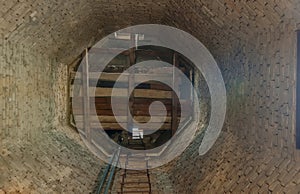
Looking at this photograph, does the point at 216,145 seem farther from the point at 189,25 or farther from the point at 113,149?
the point at 113,149

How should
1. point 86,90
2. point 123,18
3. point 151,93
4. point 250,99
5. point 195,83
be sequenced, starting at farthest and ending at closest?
point 151,93 → point 86,90 → point 195,83 → point 123,18 → point 250,99

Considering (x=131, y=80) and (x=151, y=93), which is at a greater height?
(x=131, y=80)

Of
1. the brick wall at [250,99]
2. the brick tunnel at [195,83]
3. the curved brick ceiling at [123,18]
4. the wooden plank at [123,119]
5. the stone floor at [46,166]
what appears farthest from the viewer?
the wooden plank at [123,119]

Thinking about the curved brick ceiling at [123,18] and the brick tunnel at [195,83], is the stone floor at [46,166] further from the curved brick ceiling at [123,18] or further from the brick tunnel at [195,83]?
the curved brick ceiling at [123,18]

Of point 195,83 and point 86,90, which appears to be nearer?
point 195,83

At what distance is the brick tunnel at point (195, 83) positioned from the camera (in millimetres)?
3299

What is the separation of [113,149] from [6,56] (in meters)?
3.71

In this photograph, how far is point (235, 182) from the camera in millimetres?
4012

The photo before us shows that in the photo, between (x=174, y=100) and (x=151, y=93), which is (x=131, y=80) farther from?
(x=174, y=100)

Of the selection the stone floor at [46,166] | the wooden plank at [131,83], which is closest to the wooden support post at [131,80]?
the wooden plank at [131,83]

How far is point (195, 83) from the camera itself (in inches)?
284

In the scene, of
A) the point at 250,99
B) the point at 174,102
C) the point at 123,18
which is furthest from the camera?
the point at 174,102

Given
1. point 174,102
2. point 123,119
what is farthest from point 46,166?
point 174,102

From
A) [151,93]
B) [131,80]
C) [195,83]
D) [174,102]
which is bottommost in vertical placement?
[174,102]
